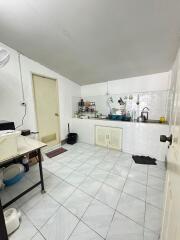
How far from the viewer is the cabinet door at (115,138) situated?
9.41ft

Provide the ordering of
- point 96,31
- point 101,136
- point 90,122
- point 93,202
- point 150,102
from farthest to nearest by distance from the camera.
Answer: point 90,122 → point 101,136 → point 150,102 → point 96,31 → point 93,202

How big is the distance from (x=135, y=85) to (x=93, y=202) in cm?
282

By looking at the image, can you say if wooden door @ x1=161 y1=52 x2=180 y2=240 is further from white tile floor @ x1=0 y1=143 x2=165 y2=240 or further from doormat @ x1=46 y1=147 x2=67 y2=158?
doormat @ x1=46 y1=147 x2=67 y2=158

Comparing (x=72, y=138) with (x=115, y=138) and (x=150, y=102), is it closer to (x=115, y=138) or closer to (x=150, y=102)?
(x=115, y=138)

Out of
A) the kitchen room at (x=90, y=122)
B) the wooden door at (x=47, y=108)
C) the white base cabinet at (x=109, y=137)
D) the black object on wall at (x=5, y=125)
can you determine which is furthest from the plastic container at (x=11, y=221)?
the white base cabinet at (x=109, y=137)

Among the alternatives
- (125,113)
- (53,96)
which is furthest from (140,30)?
(53,96)

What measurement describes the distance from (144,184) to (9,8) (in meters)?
3.10

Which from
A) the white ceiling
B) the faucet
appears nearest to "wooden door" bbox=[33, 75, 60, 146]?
the white ceiling

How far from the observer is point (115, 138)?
2.93 m

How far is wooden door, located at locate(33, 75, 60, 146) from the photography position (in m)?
2.80

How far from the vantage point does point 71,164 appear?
7.84ft

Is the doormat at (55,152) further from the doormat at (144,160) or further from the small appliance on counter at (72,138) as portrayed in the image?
the doormat at (144,160)

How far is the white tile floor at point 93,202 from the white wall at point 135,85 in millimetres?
1849

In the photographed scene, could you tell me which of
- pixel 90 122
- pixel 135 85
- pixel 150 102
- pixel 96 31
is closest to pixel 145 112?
pixel 150 102
